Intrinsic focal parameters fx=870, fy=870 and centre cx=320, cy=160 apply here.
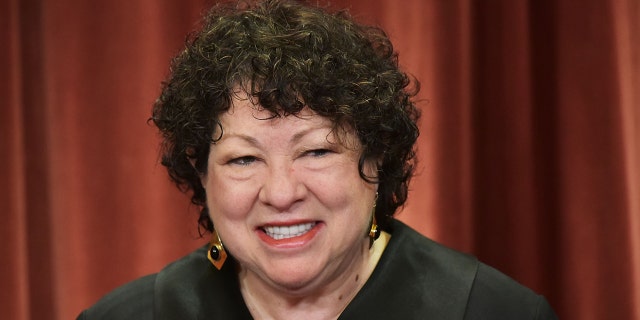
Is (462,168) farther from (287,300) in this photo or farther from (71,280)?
(71,280)

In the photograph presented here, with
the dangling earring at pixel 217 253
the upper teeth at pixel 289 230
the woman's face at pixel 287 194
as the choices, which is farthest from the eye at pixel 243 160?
the dangling earring at pixel 217 253

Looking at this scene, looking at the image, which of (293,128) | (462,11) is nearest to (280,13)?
(293,128)

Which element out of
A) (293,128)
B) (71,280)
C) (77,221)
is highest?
(293,128)

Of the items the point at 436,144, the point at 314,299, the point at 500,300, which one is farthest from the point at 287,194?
the point at 436,144

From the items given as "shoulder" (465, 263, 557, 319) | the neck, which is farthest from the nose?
"shoulder" (465, 263, 557, 319)

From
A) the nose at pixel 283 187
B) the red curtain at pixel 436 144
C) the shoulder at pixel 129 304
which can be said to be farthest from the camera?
the red curtain at pixel 436 144

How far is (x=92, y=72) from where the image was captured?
92.7 inches

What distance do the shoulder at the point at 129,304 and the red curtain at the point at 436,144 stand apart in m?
0.50

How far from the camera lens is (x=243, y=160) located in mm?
1562

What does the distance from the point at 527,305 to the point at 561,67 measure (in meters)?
0.69

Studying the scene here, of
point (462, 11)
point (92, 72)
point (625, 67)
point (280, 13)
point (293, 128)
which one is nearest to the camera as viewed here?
point (293, 128)

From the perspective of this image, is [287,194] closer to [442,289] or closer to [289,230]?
[289,230]

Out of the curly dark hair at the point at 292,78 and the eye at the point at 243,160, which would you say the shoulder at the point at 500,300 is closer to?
the curly dark hair at the point at 292,78

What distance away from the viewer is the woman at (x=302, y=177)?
4.97 ft
